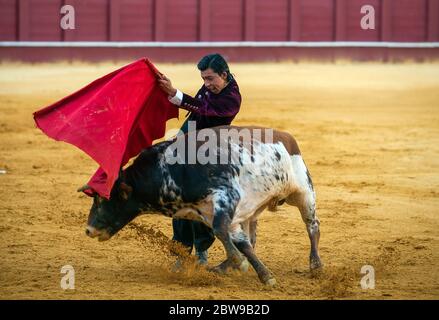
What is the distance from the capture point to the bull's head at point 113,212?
4840 mm

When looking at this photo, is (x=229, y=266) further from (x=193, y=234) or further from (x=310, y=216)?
(x=310, y=216)

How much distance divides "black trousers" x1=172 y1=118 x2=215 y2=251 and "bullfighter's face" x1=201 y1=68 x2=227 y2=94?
326 millimetres

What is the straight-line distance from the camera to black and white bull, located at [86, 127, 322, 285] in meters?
4.70

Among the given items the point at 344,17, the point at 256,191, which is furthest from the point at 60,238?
the point at 344,17

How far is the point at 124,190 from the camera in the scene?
4.80 m

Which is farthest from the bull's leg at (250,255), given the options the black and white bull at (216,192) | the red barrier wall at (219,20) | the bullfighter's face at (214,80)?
the red barrier wall at (219,20)

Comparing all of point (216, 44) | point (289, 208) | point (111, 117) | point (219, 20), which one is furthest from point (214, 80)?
point (219, 20)

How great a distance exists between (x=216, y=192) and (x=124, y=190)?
443 mm

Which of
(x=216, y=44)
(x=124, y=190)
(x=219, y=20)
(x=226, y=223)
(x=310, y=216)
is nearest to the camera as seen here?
(x=226, y=223)

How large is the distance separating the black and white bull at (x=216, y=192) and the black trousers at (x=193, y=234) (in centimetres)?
17

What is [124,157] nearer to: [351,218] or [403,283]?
[403,283]

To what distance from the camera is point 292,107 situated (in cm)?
1192

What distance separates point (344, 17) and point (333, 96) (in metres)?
2.78

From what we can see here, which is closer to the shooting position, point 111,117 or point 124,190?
point 124,190
